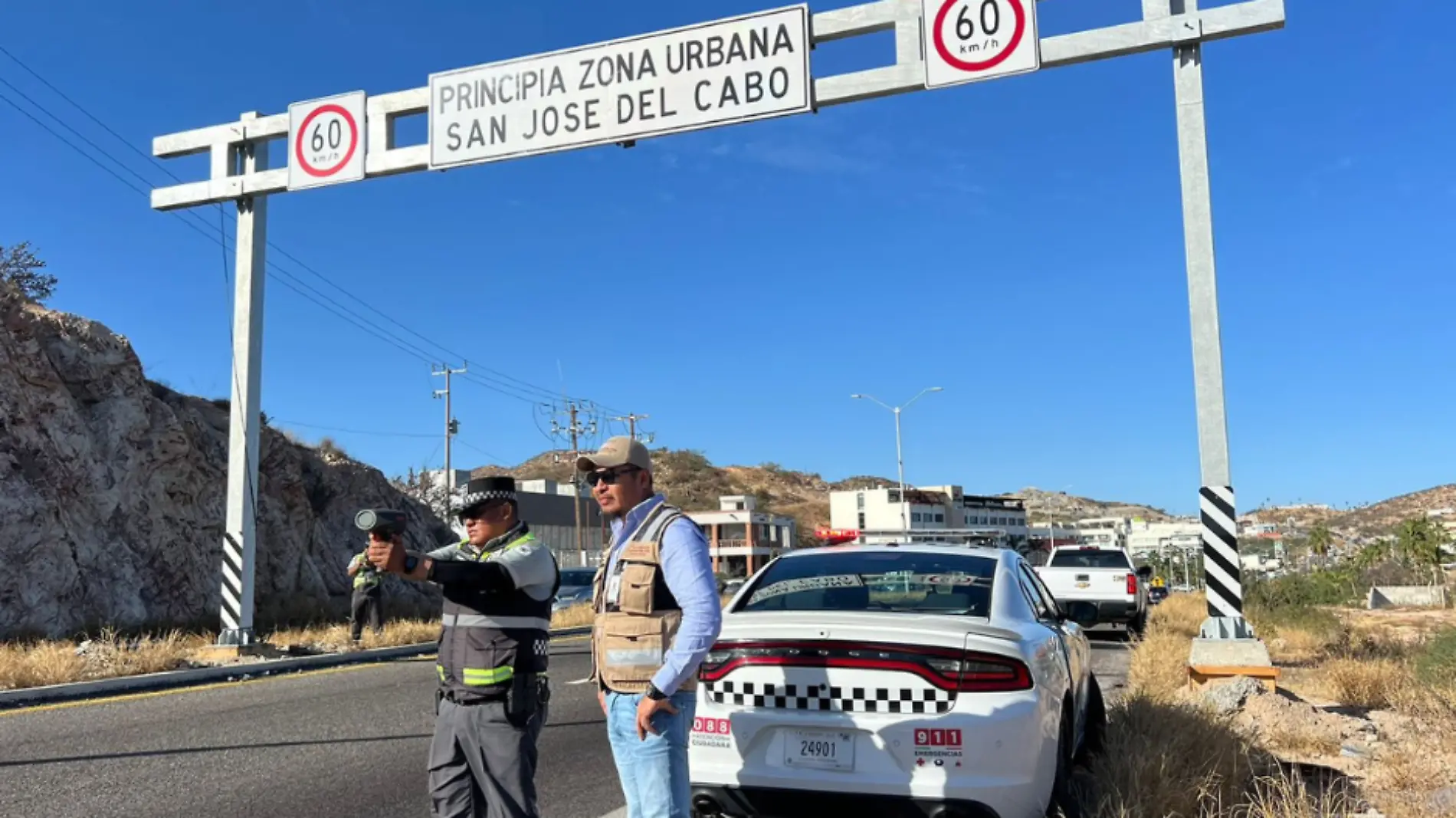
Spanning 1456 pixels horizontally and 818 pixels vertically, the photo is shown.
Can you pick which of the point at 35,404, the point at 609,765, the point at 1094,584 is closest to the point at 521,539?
the point at 609,765

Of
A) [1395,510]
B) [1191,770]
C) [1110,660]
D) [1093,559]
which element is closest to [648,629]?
[1191,770]

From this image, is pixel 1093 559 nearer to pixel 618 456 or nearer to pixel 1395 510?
pixel 618 456

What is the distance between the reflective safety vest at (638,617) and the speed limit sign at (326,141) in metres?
11.7

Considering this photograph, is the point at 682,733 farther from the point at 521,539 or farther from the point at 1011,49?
the point at 1011,49

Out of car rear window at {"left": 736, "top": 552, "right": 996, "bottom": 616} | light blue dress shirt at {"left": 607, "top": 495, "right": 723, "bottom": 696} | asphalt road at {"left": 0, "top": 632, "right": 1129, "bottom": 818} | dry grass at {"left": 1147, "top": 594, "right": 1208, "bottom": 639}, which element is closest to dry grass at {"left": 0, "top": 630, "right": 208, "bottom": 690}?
asphalt road at {"left": 0, "top": 632, "right": 1129, "bottom": 818}

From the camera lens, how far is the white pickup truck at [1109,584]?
18.0m

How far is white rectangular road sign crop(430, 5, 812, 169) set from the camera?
11.9m

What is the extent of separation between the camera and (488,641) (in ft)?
12.5

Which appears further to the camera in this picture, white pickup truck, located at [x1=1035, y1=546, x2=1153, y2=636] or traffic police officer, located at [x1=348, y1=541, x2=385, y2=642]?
white pickup truck, located at [x1=1035, y1=546, x2=1153, y2=636]

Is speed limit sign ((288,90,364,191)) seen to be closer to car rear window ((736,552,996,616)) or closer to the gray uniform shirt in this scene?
car rear window ((736,552,996,616))

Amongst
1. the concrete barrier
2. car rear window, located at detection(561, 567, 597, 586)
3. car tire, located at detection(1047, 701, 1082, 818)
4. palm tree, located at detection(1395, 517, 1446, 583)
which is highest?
car rear window, located at detection(561, 567, 597, 586)

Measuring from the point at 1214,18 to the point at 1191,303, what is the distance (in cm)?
292

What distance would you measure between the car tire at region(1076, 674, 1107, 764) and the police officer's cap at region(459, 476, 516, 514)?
4.00 meters

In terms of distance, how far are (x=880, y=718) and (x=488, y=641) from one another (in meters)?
1.69
